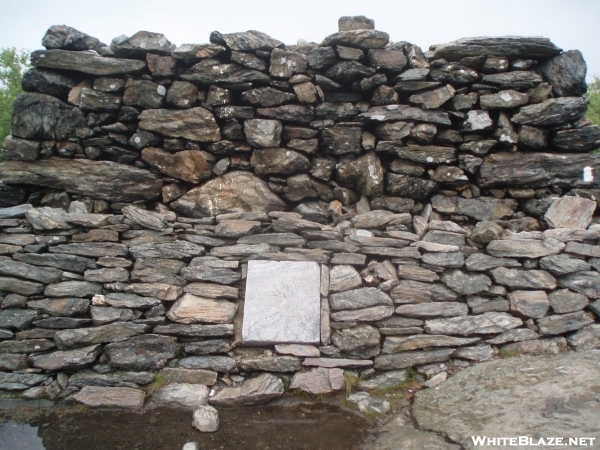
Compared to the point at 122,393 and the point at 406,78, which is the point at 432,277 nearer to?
the point at 406,78

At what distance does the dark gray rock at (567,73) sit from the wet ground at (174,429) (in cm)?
529

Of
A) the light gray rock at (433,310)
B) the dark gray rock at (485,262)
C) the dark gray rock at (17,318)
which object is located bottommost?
the dark gray rock at (17,318)

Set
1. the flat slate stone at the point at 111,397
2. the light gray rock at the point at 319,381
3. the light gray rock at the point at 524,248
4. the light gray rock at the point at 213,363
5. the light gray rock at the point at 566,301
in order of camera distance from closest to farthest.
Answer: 1. the flat slate stone at the point at 111,397
2. the light gray rock at the point at 319,381
3. the light gray rock at the point at 213,363
4. the light gray rock at the point at 566,301
5. the light gray rock at the point at 524,248

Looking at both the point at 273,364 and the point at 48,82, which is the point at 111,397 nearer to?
the point at 273,364

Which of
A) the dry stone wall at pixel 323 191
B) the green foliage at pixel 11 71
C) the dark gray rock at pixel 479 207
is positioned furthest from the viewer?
the green foliage at pixel 11 71

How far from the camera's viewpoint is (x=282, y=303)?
534 cm

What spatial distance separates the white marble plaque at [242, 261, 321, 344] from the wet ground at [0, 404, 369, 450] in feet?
2.56

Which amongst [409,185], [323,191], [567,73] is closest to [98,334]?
[323,191]

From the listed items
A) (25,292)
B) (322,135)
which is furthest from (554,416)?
(25,292)

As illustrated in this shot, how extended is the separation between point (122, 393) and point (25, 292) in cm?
168

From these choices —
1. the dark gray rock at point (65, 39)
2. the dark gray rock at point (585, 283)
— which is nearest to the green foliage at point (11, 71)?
the dark gray rock at point (65, 39)

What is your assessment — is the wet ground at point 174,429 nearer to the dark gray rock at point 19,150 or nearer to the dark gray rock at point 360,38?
the dark gray rock at point 19,150

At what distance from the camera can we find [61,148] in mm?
6242

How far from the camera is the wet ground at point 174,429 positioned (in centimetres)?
438
